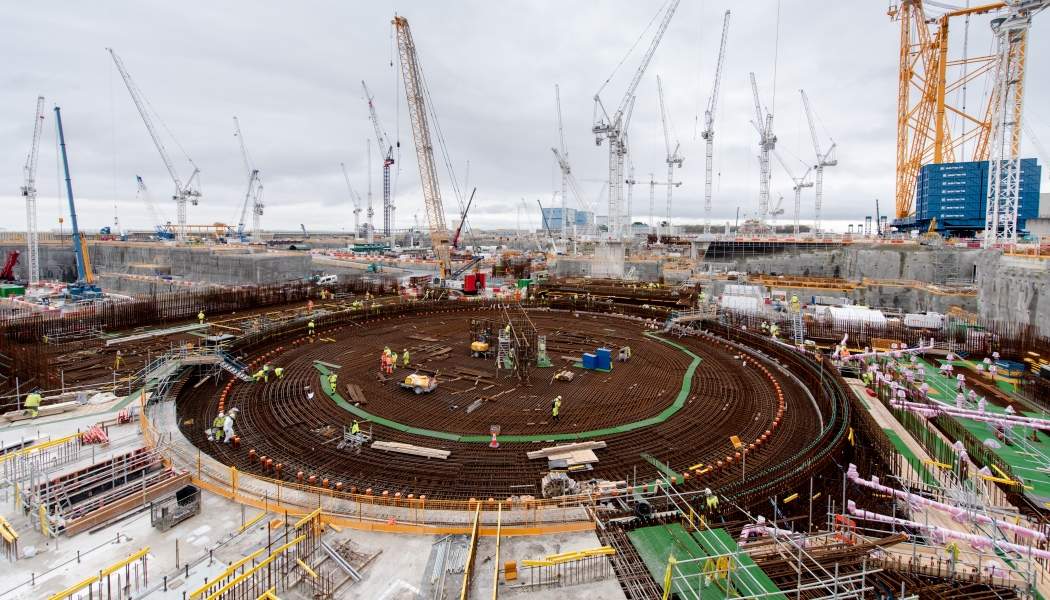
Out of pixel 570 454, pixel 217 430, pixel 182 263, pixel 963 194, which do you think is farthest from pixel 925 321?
pixel 182 263

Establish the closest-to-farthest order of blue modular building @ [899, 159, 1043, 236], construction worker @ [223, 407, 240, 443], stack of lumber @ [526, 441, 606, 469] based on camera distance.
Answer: stack of lumber @ [526, 441, 606, 469]
construction worker @ [223, 407, 240, 443]
blue modular building @ [899, 159, 1043, 236]

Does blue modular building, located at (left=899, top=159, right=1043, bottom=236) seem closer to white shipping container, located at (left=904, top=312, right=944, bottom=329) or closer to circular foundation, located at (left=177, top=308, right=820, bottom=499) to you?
white shipping container, located at (left=904, top=312, right=944, bottom=329)

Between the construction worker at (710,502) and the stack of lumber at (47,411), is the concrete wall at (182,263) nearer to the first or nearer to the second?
the stack of lumber at (47,411)

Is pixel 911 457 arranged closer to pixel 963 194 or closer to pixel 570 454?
pixel 570 454

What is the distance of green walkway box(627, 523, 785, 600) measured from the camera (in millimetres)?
8188

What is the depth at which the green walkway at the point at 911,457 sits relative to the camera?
1269cm

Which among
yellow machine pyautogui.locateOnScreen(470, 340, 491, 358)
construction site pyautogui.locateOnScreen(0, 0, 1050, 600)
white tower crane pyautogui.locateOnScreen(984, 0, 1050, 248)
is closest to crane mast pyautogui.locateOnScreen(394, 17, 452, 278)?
construction site pyautogui.locateOnScreen(0, 0, 1050, 600)

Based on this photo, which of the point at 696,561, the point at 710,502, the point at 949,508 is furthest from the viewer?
the point at 710,502

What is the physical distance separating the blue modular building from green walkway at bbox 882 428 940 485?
4667 cm

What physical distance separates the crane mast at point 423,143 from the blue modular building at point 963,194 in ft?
164

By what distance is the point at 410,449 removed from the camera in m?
14.7

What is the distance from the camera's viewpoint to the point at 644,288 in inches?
1722

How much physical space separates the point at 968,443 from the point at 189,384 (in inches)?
1080

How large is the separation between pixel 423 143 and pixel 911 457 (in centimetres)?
4455
